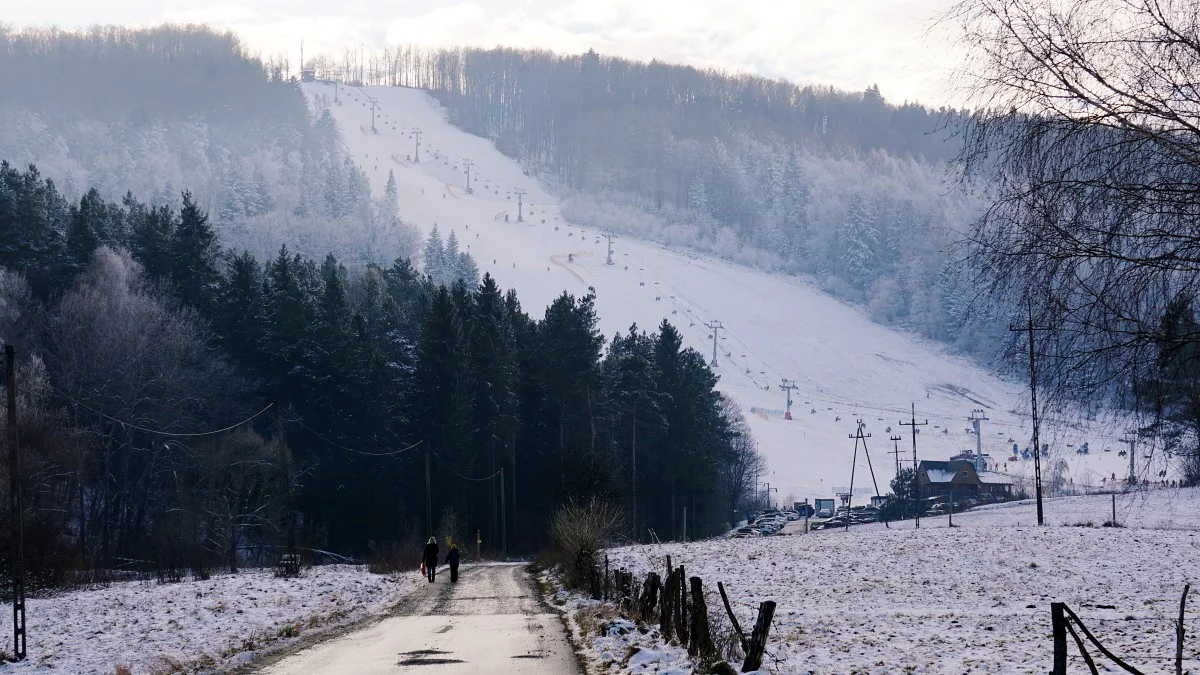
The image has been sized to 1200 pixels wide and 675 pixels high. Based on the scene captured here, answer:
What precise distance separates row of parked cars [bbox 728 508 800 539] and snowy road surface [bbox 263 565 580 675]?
57.3 meters

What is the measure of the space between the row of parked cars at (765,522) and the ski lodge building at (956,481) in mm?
18577

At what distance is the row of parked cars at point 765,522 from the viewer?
297 feet

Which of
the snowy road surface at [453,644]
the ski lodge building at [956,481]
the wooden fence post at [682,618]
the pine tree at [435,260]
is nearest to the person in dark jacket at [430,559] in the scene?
the snowy road surface at [453,644]

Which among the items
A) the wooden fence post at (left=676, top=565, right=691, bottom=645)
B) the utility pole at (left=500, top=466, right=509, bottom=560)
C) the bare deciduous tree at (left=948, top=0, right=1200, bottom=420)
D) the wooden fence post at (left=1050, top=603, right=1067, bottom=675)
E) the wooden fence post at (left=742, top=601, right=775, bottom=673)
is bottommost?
the utility pole at (left=500, top=466, right=509, bottom=560)

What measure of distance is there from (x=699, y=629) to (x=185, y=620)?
12.8 meters

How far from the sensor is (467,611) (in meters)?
27.4

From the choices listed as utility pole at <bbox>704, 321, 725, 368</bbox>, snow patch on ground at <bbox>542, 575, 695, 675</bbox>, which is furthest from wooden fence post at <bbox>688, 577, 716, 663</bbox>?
utility pole at <bbox>704, 321, 725, 368</bbox>

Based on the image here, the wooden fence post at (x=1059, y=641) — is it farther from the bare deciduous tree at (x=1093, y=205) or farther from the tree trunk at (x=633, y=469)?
the tree trunk at (x=633, y=469)

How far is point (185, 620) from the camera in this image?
23062 millimetres

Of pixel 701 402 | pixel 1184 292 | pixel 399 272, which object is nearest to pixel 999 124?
pixel 1184 292

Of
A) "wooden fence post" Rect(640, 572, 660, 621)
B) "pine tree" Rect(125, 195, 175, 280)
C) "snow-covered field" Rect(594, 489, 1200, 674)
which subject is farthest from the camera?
"pine tree" Rect(125, 195, 175, 280)

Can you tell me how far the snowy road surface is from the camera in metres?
15.9

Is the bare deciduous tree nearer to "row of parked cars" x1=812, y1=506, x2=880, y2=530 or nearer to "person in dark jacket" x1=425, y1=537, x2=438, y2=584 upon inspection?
"person in dark jacket" x1=425, y1=537, x2=438, y2=584

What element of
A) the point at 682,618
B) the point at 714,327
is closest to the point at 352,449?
the point at 682,618
